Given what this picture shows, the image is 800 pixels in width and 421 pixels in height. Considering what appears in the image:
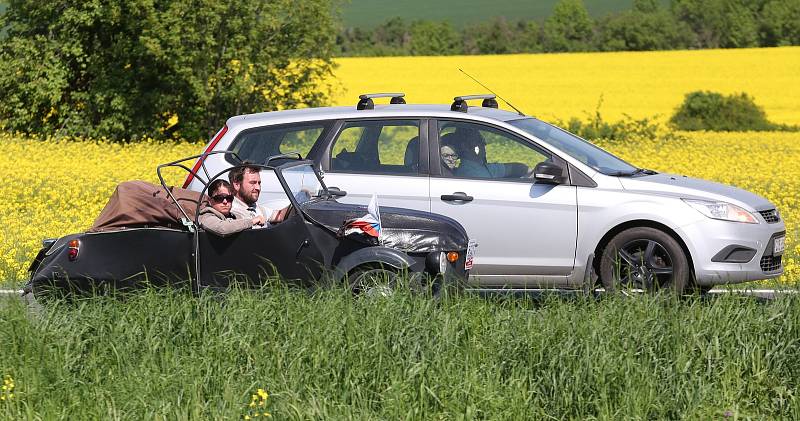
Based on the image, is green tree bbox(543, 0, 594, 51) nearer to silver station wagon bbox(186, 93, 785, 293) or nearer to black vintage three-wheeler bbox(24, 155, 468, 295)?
silver station wagon bbox(186, 93, 785, 293)

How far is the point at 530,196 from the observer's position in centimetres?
998

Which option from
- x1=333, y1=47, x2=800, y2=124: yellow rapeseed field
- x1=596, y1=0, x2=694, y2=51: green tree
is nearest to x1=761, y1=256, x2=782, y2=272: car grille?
x1=333, y1=47, x2=800, y2=124: yellow rapeseed field

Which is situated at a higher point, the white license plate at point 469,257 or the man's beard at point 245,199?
the man's beard at point 245,199

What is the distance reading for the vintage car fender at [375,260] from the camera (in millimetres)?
8445

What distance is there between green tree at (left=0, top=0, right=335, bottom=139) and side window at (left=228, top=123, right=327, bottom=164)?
2179cm

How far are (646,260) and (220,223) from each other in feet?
10.3

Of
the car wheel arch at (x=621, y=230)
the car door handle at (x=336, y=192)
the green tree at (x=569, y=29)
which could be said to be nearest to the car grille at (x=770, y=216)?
the car wheel arch at (x=621, y=230)

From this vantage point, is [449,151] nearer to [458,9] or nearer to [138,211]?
[138,211]

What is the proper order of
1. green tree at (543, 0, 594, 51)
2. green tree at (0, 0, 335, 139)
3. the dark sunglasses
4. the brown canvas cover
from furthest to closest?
green tree at (543, 0, 594, 51), green tree at (0, 0, 335, 139), the dark sunglasses, the brown canvas cover

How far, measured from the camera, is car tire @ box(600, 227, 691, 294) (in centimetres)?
971

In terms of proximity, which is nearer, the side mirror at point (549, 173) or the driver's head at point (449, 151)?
the side mirror at point (549, 173)

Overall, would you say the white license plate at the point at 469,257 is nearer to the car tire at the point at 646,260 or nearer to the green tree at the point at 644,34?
the car tire at the point at 646,260

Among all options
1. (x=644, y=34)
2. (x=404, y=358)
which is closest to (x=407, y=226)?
(x=404, y=358)

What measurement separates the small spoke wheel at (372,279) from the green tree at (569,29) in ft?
213
